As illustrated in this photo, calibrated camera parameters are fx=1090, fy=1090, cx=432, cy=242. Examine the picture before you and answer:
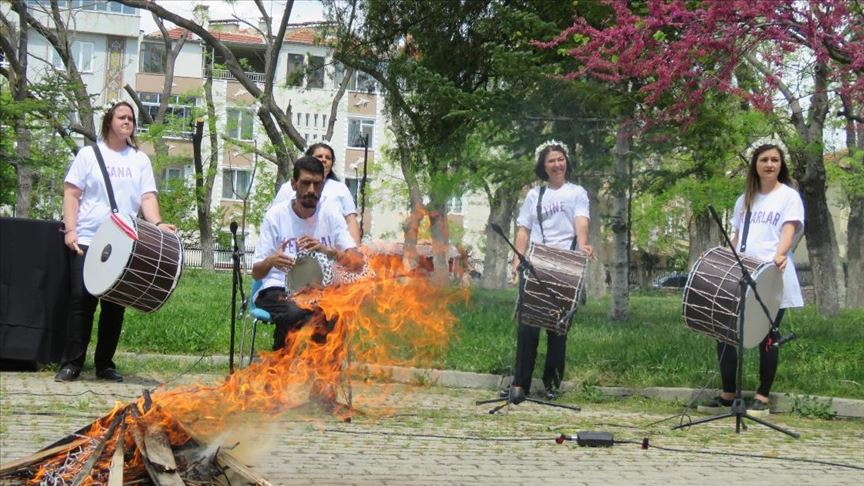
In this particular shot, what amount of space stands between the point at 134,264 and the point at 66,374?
1526mm

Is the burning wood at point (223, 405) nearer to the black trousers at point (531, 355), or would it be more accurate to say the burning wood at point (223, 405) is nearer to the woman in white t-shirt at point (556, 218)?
the black trousers at point (531, 355)

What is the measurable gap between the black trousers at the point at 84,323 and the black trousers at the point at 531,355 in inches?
132

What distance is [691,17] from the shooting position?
481 inches

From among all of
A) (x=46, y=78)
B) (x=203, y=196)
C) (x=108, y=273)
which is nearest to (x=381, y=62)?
(x=46, y=78)

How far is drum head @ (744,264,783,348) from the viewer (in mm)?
8328

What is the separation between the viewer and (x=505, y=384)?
1037cm

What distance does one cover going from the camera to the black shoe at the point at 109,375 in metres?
9.21

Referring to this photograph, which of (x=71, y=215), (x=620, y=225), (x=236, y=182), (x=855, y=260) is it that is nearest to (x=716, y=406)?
(x=71, y=215)

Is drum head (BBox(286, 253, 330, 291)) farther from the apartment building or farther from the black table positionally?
the apartment building

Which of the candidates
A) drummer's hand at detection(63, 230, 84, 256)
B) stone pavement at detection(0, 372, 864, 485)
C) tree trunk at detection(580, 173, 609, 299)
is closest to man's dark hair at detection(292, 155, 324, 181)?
stone pavement at detection(0, 372, 864, 485)

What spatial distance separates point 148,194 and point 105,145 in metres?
0.54

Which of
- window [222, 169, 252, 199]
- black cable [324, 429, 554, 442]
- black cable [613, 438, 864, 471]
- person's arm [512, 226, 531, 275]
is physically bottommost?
black cable [324, 429, 554, 442]

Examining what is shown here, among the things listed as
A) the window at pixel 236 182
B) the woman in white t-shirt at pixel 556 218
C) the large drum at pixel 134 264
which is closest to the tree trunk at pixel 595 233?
the woman in white t-shirt at pixel 556 218

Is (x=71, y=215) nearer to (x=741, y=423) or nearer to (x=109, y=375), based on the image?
(x=109, y=375)
